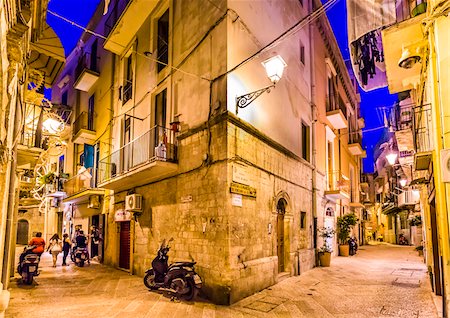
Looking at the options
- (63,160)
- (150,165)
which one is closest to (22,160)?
(150,165)

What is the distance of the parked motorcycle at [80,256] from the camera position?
14148mm

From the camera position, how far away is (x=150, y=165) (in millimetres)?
9562

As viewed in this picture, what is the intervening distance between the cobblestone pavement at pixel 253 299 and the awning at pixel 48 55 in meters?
6.68

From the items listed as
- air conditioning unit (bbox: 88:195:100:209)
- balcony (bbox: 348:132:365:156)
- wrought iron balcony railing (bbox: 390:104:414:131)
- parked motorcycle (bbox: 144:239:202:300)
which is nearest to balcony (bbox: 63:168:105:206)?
air conditioning unit (bbox: 88:195:100:209)

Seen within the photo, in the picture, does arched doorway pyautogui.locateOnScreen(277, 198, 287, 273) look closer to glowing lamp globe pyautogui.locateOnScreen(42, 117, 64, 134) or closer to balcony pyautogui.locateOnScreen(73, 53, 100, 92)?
glowing lamp globe pyautogui.locateOnScreen(42, 117, 64, 134)

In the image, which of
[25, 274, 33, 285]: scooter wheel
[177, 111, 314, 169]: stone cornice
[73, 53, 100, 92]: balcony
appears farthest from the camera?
[73, 53, 100, 92]: balcony

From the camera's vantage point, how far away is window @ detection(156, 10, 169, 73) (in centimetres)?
1188

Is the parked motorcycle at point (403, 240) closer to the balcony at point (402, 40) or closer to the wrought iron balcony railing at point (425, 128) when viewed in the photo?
the wrought iron balcony railing at point (425, 128)

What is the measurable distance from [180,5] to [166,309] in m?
9.33

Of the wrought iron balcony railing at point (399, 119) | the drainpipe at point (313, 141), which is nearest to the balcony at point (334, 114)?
the drainpipe at point (313, 141)

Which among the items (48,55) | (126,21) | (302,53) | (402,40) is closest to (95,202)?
(48,55)

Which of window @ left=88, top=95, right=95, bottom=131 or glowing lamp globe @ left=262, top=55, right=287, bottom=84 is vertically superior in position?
window @ left=88, top=95, right=95, bottom=131

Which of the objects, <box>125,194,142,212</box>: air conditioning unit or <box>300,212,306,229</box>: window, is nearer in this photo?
<box>125,194,142,212</box>: air conditioning unit

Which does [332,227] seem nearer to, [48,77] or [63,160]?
[48,77]
